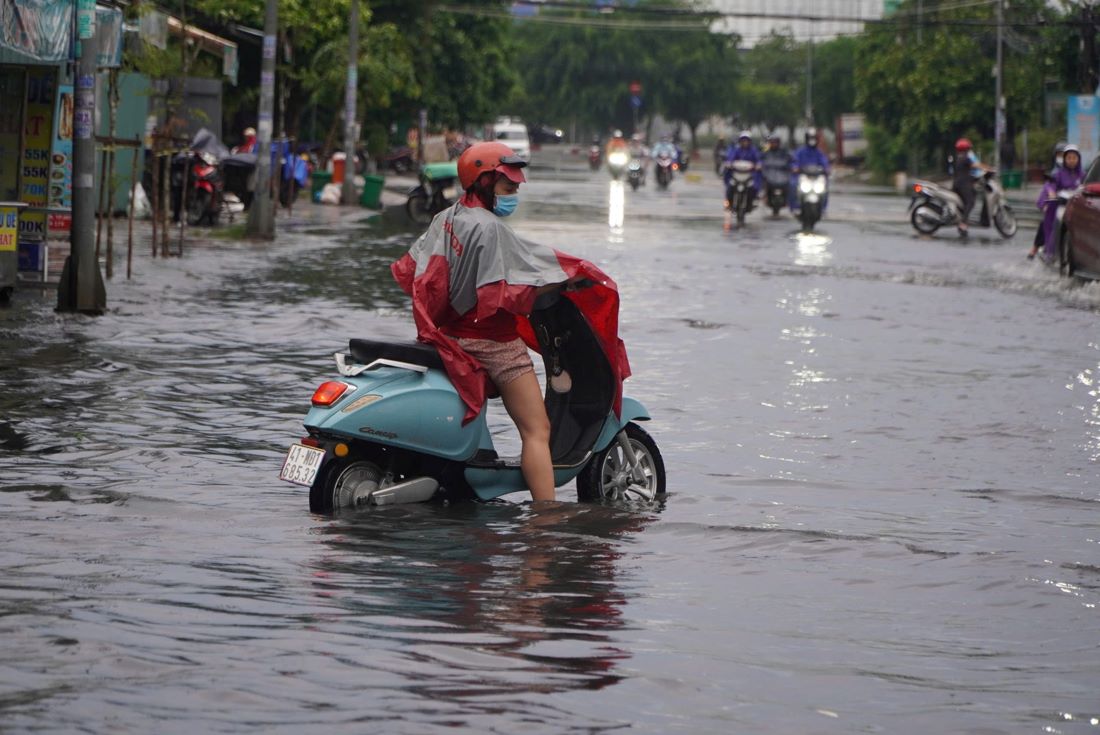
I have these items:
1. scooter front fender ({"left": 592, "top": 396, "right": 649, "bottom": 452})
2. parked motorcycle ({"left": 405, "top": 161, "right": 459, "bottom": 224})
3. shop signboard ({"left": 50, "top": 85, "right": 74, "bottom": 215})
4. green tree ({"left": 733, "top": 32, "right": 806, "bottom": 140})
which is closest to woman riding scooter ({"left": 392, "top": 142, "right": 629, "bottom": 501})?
scooter front fender ({"left": 592, "top": 396, "right": 649, "bottom": 452})

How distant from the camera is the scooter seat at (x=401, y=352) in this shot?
7.64m

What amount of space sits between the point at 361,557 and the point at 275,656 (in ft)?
5.10

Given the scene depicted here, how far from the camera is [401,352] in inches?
301

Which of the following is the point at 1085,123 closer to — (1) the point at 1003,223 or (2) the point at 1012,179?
(2) the point at 1012,179

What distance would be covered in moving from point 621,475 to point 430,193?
2570cm

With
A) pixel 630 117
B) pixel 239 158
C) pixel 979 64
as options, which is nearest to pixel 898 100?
pixel 979 64

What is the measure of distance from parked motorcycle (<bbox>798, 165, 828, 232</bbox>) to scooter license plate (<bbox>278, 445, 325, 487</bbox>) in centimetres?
2601

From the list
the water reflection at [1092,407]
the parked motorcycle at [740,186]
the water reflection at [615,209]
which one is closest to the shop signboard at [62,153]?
the water reflection at [1092,407]

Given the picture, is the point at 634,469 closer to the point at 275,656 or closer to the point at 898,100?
the point at 275,656

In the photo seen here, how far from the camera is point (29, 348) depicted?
43.2ft

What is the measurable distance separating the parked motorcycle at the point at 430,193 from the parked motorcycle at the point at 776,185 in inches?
254

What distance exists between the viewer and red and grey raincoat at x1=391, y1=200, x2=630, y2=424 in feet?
24.6

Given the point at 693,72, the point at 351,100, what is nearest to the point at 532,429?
the point at 351,100

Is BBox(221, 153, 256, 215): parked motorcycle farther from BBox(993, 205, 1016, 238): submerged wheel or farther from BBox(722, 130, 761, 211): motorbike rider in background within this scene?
BBox(993, 205, 1016, 238): submerged wheel
